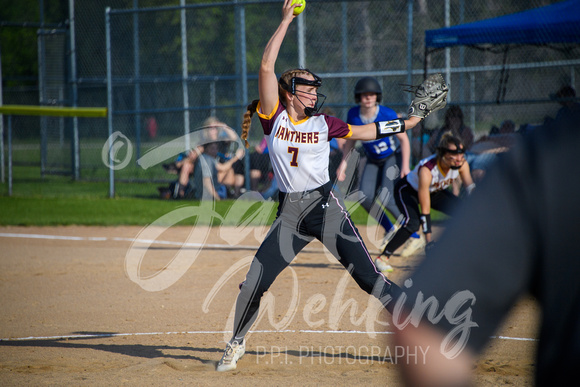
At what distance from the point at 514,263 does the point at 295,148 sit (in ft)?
10.6

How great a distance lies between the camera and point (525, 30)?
393 inches

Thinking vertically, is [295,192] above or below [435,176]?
above

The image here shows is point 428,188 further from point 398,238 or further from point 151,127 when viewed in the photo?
point 151,127

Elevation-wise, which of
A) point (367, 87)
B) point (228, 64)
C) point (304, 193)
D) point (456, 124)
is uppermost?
point (228, 64)

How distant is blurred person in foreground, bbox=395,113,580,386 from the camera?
3.17 ft

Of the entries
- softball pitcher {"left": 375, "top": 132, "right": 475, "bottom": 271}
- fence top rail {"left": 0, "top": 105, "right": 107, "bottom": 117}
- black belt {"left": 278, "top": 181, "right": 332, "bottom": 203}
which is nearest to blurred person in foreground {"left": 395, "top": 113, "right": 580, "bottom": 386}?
black belt {"left": 278, "top": 181, "right": 332, "bottom": 203}

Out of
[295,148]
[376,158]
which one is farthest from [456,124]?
[295,148]

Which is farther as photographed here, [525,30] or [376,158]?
[525,30]

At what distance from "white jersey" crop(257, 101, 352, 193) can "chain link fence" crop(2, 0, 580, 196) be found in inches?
396

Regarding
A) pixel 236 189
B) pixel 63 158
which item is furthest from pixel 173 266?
pixel 63 158

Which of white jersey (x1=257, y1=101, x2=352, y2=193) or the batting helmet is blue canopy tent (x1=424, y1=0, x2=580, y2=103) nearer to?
the batting helmet

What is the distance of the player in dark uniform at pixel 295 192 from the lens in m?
4.03

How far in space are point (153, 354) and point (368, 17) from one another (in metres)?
18.7

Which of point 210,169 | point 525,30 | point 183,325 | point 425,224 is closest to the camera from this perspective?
point 183,325
